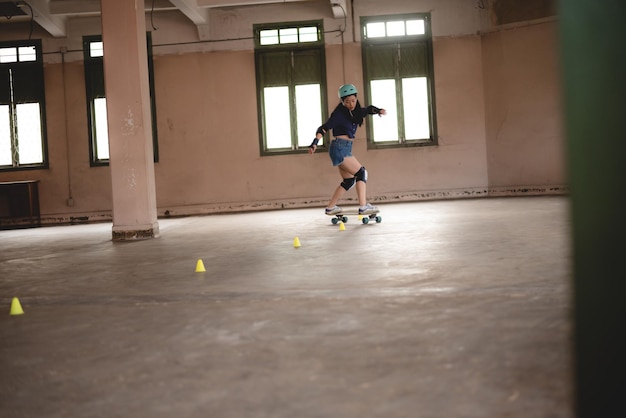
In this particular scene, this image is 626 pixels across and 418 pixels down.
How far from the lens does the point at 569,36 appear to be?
0.83 m

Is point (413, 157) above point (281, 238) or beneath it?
above

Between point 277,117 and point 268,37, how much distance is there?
1.82m

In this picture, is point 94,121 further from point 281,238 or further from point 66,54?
point 281,238

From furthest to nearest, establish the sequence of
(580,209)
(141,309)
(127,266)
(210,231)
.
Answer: (210,231) → (127,266) → (141,309) → (580,209)

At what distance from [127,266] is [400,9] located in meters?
10.6

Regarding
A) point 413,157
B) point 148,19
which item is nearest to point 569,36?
point 413,157

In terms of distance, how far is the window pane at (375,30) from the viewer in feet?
49.9

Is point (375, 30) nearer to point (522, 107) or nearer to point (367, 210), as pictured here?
point (522, 107)

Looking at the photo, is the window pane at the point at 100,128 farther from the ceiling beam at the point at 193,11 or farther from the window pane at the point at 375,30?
the window pane at the point at 375,30

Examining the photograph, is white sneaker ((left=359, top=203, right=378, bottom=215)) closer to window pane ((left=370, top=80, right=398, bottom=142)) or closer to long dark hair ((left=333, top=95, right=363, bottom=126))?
long dark hair ((left=333, top=95, right=363, bottom=126))

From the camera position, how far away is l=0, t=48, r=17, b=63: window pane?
1547 centimetres

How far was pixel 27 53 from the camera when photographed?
15430 mm

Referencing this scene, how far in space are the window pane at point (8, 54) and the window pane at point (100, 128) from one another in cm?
212

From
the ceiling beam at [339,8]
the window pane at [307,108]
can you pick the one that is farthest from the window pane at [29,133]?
the ceiling beam at [339,8]
